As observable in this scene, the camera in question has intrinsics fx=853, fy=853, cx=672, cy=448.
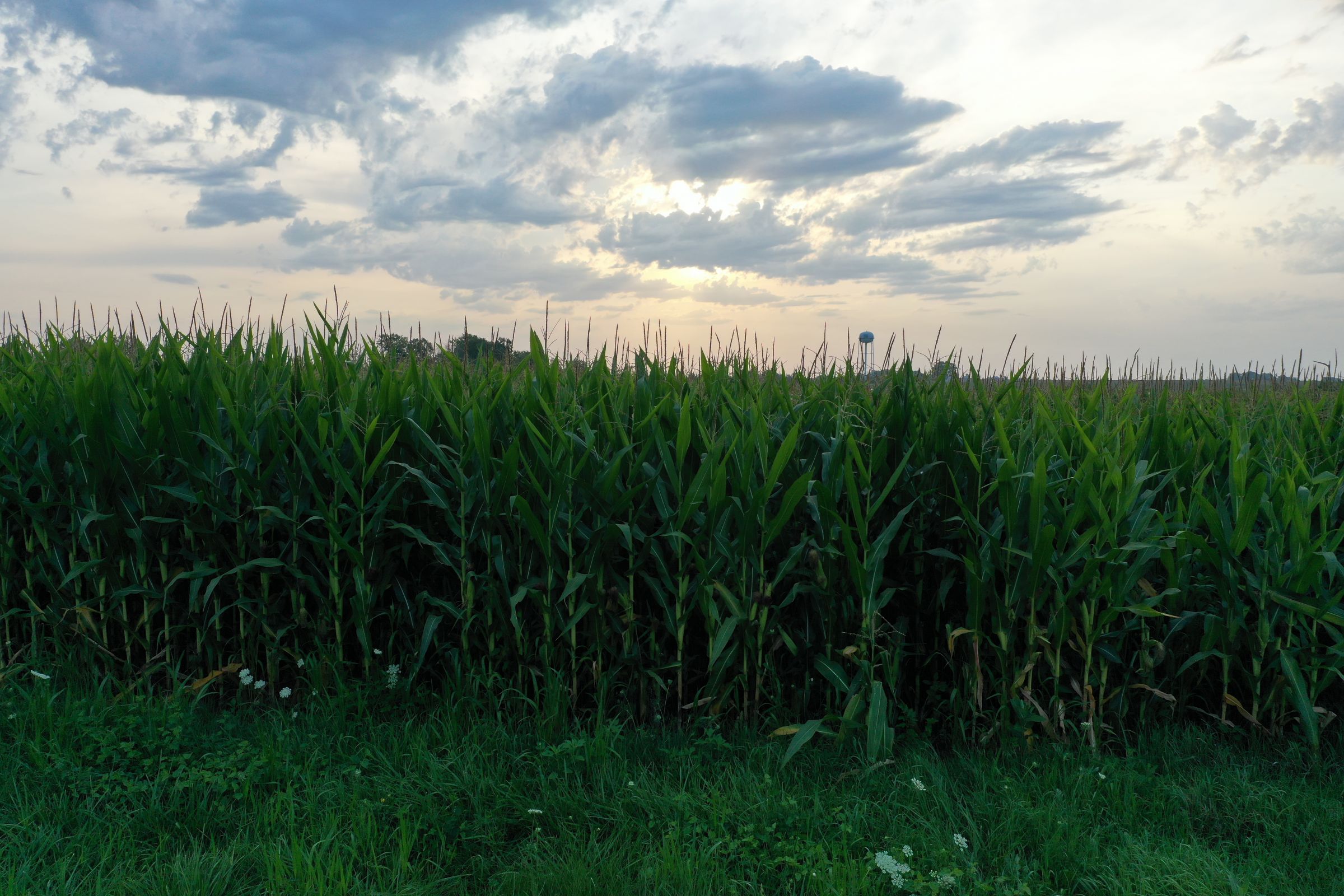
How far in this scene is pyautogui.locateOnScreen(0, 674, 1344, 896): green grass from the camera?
2.95 meters

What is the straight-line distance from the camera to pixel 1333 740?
4.09 metres

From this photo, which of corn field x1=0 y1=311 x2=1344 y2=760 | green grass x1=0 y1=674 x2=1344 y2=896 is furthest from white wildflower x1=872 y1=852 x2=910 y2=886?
corn field x1=0 y1=311 x2=1344 y2=760

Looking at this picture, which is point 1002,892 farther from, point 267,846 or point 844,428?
point 267,846

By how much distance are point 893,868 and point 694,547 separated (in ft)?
4.59

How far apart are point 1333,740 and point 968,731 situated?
1826 millimetres

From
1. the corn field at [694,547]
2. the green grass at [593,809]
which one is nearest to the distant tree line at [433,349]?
the corn field at [694,547]

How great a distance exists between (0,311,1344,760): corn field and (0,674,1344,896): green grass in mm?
213

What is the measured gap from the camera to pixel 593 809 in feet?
10.7

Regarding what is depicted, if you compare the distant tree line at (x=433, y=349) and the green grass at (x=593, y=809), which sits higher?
the distant tree line at (x=433, y=349)

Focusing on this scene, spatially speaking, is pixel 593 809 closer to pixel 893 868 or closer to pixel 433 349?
pixel 893 868

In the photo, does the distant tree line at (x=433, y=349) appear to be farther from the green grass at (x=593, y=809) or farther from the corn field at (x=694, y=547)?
the green grass at (x=593, y=809)

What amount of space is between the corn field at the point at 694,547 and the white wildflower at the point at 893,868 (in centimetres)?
65

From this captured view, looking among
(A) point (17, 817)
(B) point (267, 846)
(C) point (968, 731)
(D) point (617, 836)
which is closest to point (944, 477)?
(C) point (968, 731)

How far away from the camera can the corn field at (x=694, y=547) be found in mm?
3680
